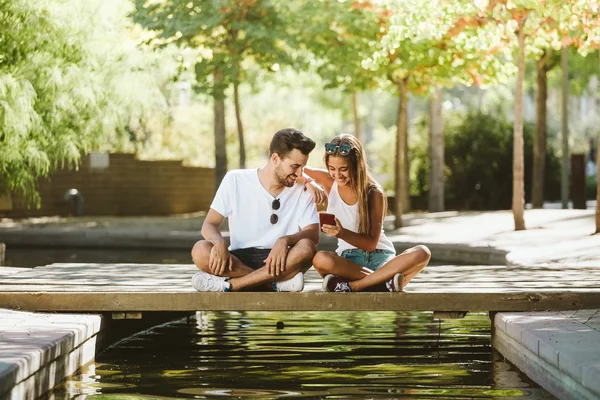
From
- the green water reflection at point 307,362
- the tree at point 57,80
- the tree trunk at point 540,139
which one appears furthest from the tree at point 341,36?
the green water reflection at point 307,362

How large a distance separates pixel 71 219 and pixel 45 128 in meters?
12.3

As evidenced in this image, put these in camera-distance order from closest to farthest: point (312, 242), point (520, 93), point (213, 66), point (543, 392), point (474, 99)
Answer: point (543, 392)
point (312, 242)
point (520, 93)
point (213, 66)
point (474, 99)

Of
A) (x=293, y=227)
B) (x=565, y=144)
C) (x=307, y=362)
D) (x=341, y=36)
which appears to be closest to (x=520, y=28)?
(x=341, y=36)

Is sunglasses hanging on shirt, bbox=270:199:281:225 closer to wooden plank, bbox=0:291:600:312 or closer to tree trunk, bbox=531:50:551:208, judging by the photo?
wooden plank, bbox=0:291:600:312

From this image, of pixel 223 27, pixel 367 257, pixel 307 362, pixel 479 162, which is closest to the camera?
pixel 307 362

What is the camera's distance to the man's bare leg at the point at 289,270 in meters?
9.07

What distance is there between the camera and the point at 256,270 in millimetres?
9312

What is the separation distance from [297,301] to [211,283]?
0.68m

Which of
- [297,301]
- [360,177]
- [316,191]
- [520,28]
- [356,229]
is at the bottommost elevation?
[297,301]

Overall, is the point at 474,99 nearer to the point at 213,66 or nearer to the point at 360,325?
the point at 213,66

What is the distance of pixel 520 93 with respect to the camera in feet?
68.2

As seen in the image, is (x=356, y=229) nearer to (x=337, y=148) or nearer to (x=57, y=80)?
(x=337, y=148)

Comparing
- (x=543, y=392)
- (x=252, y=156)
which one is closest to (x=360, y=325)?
(x=543, y=392)

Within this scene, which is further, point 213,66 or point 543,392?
point 213,66
